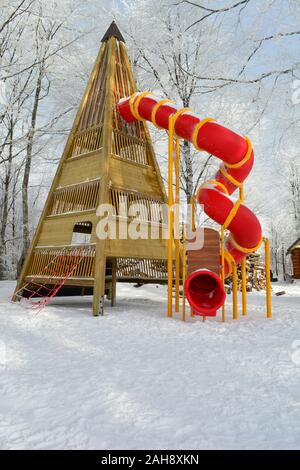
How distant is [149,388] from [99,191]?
16.4 ft

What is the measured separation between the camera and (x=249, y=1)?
23.6 ft

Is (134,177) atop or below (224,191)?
atop

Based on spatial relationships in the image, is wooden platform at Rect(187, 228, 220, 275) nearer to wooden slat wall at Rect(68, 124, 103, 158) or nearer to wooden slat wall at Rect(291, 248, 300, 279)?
wooden slat wall at Rect(68, 124, 103, 158)

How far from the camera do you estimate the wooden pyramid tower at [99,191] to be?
7.13m

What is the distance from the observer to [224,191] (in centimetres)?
626

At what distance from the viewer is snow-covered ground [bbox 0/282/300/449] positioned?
6.48 ft

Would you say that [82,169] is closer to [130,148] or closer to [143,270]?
[130,148]

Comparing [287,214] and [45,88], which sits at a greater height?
[45,88]

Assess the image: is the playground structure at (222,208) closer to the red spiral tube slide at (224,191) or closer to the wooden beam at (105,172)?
the red spiral tube slide at (224,191)

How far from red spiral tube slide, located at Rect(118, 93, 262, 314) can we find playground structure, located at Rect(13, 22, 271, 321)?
0.05 ft

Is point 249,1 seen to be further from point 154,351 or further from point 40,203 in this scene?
point 40,203

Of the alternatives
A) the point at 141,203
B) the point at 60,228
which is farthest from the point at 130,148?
the point at 60,228

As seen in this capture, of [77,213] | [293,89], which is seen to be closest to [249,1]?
[293,89]
